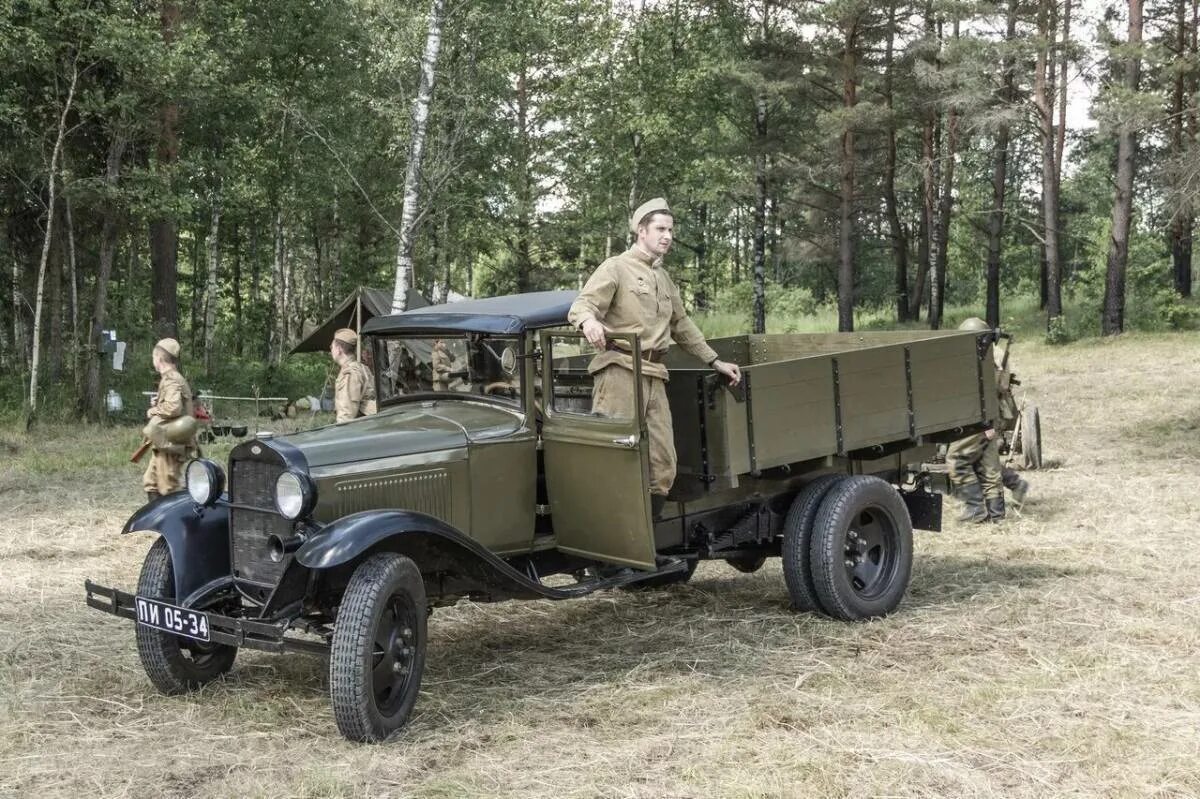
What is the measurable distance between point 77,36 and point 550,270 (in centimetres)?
1628

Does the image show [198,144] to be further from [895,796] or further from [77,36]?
[895,796]

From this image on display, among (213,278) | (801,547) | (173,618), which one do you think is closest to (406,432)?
(173,618)

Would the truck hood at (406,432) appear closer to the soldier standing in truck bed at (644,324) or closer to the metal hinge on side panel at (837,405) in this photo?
the soldier standing in truck bed at (644,324)

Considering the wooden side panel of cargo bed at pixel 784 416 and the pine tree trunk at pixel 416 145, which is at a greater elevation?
the pine tree trunk at pixel 416 145

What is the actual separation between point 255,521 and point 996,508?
611 centimetres

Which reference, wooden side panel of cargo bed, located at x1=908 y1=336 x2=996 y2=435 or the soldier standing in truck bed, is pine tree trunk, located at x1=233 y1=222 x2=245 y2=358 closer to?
wooden side panel of cargo bed, located at x1=908 y1=336 x2=996 y2=435

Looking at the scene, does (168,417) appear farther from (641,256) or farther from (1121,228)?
(1121,228)

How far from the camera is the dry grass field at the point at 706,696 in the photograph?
384 centimetres

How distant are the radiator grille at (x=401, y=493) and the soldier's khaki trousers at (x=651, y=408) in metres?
0.82

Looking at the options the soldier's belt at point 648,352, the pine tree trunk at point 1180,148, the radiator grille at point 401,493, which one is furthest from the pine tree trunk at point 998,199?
the radiator grille at point 401,493

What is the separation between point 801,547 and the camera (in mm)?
5918

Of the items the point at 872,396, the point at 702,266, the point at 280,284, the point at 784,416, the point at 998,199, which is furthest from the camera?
the point at 702,266

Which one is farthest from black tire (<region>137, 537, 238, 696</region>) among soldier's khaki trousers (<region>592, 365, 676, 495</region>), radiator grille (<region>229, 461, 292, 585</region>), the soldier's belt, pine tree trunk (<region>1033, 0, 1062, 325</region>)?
pine tree trunk (<region>1033, 0, 1062, 325</region>)

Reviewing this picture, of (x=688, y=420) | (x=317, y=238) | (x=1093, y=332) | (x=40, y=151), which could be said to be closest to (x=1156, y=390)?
(x=1093, y=332)
